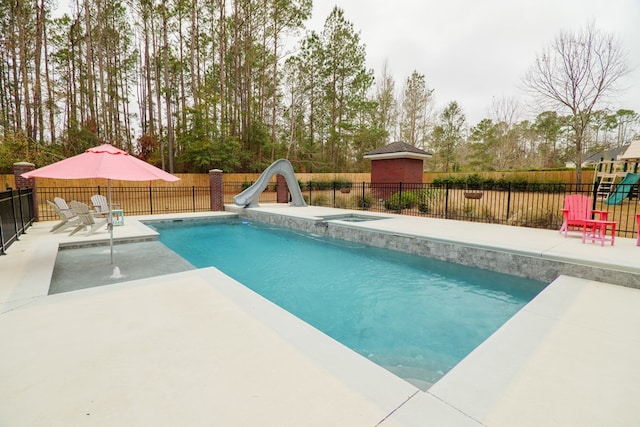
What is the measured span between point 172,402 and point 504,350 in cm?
247

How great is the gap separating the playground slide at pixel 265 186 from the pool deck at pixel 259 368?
1024 centimetres

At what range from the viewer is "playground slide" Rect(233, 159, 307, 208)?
1383 centimetres

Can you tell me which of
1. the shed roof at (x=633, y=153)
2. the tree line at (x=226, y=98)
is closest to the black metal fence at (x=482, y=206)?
the shed roof at (x=633, y=153)

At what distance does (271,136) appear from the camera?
87.5 feet

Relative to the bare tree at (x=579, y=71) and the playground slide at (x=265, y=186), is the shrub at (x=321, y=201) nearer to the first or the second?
the playground slide at (x=265, y=186)

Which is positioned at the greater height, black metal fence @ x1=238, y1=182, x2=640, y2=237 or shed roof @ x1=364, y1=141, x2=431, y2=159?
shed roof @ x1=364, y1=141, x2=431, y2=159

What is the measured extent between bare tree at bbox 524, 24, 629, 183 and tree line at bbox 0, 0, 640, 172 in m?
0.50

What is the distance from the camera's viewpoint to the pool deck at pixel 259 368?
5.60ft

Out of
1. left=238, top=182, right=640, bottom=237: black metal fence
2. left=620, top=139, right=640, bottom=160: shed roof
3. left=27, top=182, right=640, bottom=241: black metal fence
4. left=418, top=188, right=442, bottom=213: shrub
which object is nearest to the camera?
left=238, top=182, right=640, bottom=237: black metal fence

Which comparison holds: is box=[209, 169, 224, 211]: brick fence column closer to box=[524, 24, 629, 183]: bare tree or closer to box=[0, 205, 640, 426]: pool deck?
box=[0, 205, 640, 426]: pool deck

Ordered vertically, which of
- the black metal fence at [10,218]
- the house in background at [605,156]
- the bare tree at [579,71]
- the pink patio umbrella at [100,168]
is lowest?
the black metal fence at [10,218]

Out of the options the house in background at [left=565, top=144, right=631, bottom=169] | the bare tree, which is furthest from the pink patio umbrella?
the house in background at [left=565, top=144, right=631, bottom=169]

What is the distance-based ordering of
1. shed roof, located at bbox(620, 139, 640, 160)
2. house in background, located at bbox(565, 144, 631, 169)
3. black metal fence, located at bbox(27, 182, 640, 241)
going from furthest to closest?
house in background, located at bbox(565, 144, 631, 169), shed roof, located at bbox(620, 139, 640, 160), black metal fence, located at bbox(27, 182, 640, 241)

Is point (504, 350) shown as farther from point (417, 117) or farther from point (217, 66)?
point (417, 117)
